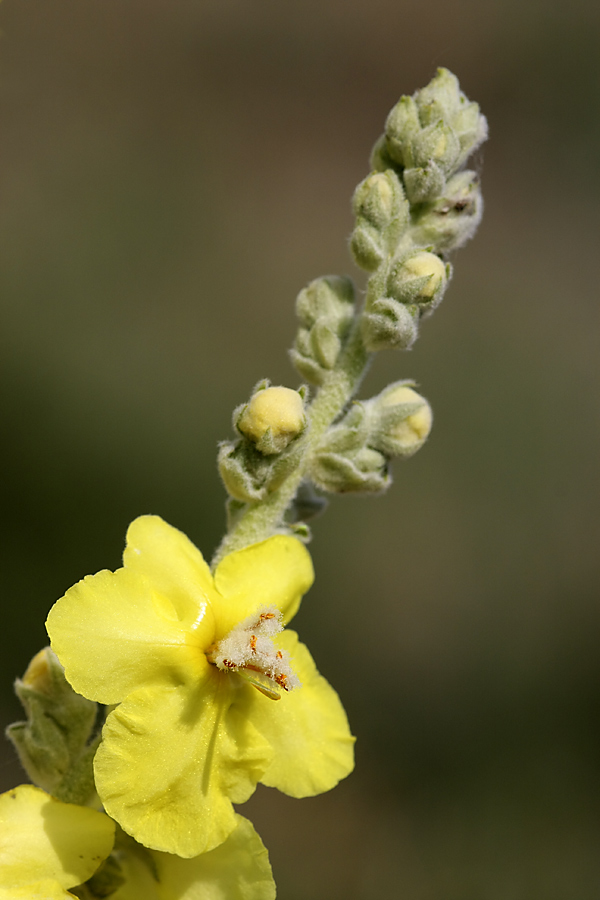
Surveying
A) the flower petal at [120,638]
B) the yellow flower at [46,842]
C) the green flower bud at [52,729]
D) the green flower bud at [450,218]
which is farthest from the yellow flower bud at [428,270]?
the yellow flower at [46,842]

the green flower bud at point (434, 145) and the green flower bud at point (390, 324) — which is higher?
the green flower bud at point (434, 145)

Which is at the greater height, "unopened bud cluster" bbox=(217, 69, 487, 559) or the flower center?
"unopened bud cluster" bbox=(217, 69, 487, 559)

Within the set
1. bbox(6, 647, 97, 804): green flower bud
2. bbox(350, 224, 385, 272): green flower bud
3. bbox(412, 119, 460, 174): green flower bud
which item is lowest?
bbox(6, 647, 97, 804): green flower bud

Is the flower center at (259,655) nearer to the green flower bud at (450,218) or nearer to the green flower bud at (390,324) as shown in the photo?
the green flower bud at (390,324)

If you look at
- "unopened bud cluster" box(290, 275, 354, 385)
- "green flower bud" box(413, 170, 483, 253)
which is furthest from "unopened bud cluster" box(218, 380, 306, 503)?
"green flower bud" box(413, 170, 483, 253)

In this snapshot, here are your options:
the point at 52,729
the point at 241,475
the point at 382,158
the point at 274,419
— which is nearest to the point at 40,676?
the point at 52,729

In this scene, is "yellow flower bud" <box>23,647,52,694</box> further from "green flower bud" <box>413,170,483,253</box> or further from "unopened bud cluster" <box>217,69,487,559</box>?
"green flower bud" <box>413,170,483,253</box>
